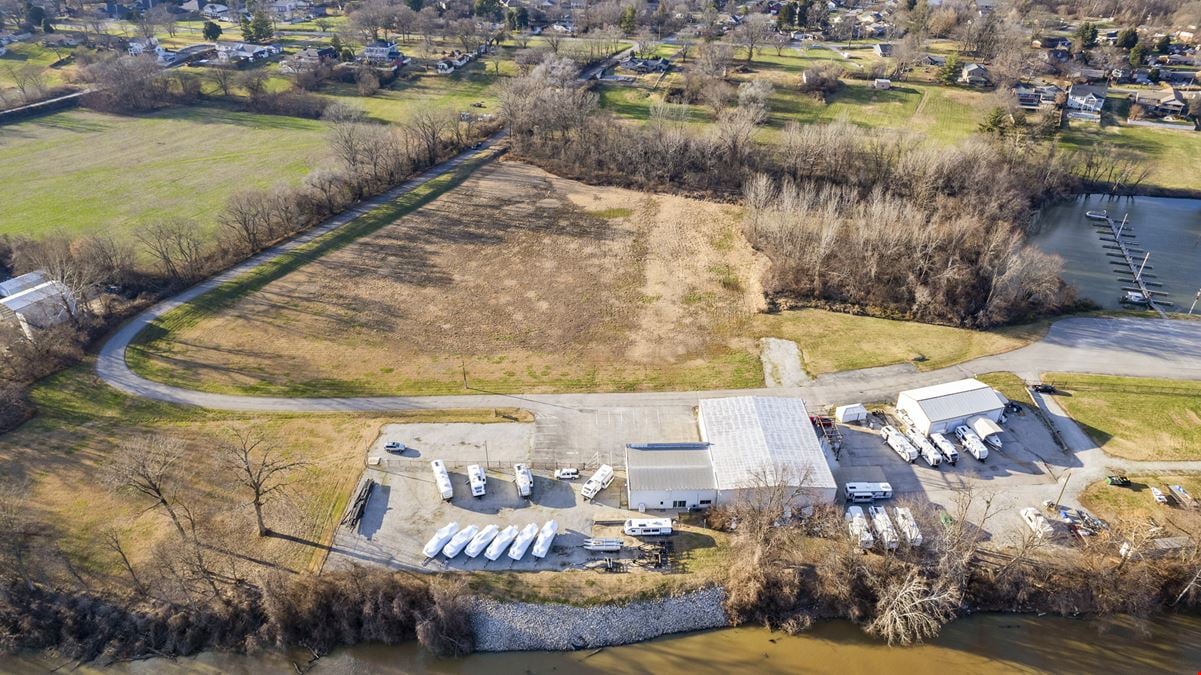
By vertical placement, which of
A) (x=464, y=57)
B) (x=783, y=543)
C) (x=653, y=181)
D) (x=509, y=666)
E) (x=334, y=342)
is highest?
(x=464, y=57)

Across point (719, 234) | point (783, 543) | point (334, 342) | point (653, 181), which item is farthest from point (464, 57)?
point (783, 543)

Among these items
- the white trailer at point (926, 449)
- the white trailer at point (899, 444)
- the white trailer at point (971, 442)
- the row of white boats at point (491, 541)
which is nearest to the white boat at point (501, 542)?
the row of white boats at point (491, 541)

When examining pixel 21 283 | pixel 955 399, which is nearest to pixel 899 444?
pixel 955 399

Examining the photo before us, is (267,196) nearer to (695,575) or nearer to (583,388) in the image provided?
(583,388)

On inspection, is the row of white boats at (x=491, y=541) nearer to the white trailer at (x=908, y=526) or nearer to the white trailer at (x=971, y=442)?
the white trailer at (x=908, y=526)

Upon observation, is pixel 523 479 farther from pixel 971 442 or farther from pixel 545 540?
pixel 971 442

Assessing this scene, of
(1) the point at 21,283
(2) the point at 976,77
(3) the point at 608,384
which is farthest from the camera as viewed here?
(2) the point at 976,77
